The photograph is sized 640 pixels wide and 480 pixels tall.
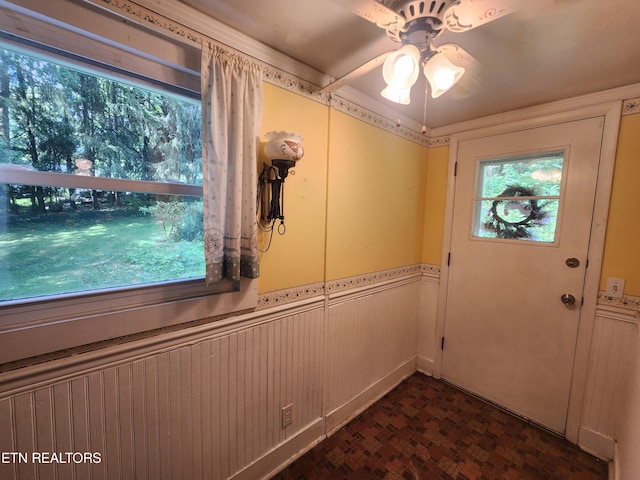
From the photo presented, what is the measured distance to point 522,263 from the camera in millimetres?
1856

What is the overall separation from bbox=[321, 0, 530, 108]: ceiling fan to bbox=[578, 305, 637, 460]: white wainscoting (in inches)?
68.5

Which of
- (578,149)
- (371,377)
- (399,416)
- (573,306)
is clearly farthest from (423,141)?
(399,416)

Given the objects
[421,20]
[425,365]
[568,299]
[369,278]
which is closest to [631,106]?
[568,299]

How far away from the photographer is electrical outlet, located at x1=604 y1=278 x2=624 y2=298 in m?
1.53

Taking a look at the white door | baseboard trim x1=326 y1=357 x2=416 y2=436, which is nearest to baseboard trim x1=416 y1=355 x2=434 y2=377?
baseboard trim x1=326 y1=357 x2=416 y2=436

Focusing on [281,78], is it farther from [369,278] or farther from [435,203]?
[435,203]

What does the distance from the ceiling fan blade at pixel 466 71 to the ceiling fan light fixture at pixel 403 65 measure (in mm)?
129

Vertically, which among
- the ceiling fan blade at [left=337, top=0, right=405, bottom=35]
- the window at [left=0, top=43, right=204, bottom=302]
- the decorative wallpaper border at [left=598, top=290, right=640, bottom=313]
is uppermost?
the ceiling fan blade at [left=337, top=0, right=405, bottom=35]

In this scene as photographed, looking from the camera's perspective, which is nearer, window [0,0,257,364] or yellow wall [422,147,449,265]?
window [0,0,257,364]

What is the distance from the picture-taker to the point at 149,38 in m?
0.97

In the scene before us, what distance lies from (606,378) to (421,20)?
2208mm

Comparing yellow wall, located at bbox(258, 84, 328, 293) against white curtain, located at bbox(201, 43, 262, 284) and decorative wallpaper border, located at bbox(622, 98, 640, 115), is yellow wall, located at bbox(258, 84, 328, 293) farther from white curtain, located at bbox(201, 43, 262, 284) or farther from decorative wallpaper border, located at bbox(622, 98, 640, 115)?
decorative wallpaper border, located at bbox(622, 98, 640, 115)

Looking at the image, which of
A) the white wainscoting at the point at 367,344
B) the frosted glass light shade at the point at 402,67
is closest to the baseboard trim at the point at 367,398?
the white wainscoting at the point at 367,344

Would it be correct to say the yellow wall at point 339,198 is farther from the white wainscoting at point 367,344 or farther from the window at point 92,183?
the window at point 92,183
